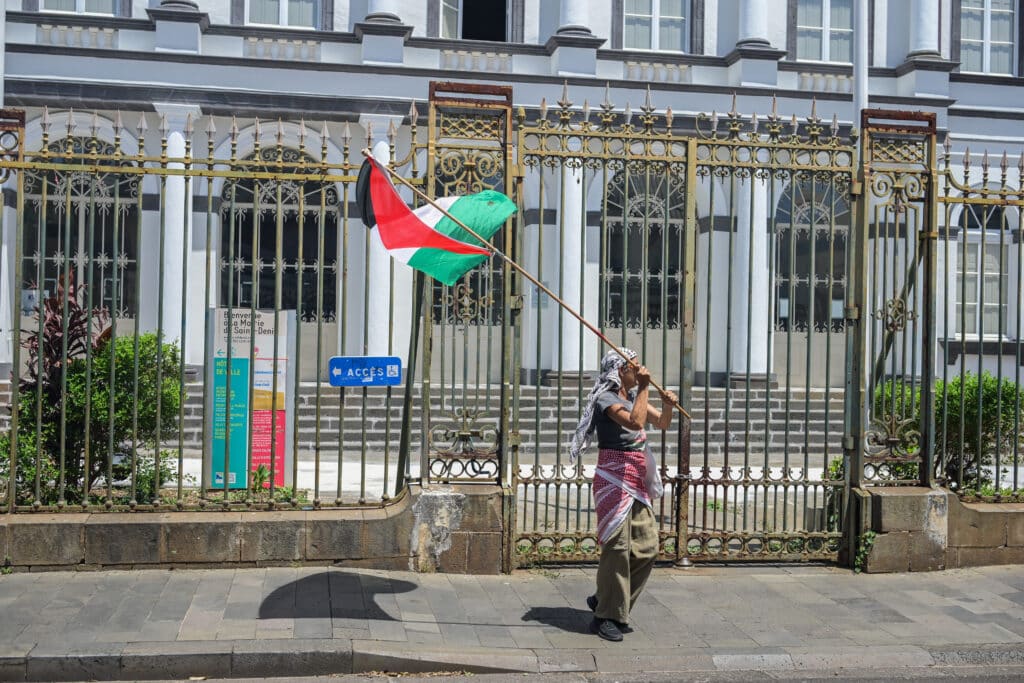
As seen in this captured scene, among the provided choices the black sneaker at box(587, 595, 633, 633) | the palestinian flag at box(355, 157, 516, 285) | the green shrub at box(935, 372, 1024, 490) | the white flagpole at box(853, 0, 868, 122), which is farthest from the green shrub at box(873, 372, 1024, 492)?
the white flagpole at box(853, 0, 868, 122)

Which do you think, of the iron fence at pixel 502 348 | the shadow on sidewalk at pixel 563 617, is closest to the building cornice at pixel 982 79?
the iron fence at pixel 502 348

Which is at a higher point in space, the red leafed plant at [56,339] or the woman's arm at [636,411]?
the red leafed plant at [56,339]

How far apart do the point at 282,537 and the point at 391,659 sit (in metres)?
1.93

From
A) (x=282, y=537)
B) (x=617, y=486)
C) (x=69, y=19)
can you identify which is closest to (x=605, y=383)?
(x=617, y=486)

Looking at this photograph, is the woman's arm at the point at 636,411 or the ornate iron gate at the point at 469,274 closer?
the woman's arm at the point at 636,411

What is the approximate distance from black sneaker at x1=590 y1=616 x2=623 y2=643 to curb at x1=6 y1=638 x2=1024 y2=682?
160 millimetres

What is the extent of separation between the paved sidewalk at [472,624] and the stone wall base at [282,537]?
0.12 meters

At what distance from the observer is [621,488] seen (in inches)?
255

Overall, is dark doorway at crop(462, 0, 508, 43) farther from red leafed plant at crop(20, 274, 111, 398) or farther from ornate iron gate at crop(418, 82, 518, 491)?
red leafed plant at crop(20, 274, 111, 398)

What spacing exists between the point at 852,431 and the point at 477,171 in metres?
3.50

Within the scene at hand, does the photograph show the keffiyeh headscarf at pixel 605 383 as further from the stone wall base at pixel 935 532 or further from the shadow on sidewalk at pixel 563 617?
the stone wall base at pixel 935 532

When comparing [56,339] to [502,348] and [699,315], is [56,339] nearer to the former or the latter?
[502,348]

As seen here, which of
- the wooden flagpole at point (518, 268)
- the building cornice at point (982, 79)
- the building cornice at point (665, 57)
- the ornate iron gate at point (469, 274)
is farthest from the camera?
the building cornice at point (982, 79)

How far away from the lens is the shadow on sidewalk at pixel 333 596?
659 cm
